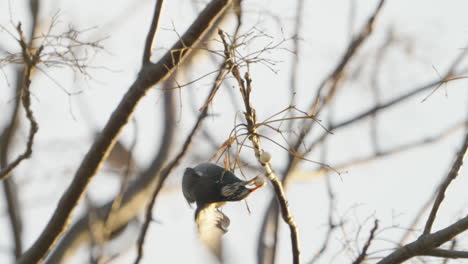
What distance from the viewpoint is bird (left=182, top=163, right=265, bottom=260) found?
2.15 meters

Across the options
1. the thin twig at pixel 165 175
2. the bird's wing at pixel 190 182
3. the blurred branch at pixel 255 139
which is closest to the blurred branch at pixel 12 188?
the thin twig at pixel 165 175

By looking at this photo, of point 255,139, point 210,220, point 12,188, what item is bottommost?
point 210,220

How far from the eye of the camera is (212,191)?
218 centimetres

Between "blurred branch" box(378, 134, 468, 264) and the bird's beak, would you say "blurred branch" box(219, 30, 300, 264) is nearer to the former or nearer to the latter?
the bird's beak

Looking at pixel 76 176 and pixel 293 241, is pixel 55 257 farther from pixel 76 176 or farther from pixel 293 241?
pixel 293 241

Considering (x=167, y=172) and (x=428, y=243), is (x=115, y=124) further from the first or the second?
(x=428, y=243)

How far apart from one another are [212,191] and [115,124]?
540 mm

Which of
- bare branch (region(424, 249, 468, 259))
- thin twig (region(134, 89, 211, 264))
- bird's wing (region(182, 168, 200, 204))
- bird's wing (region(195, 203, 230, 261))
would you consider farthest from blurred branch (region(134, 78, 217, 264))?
bare branch (region(424, 249, 468, 259))

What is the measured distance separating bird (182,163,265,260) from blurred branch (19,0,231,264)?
405 mm

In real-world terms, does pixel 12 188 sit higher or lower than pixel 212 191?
higher

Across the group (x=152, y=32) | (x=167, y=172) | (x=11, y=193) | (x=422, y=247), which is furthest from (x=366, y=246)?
(x=11, y=193)

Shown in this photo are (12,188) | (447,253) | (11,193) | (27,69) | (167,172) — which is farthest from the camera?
(12,188)

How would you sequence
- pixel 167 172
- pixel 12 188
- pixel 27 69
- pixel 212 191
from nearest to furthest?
pixel 212 191, pixel 27 69, pixel 167 172, pixel 12 188

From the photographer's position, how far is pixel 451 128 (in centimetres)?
533
